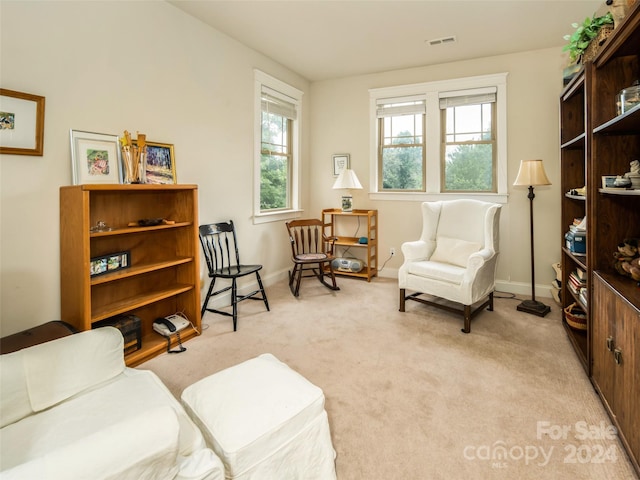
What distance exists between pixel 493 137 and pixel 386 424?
3548 mm

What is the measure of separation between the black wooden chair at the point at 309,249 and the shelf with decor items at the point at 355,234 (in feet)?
0.49

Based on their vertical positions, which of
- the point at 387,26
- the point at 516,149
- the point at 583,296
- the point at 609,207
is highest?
the point at 387,26

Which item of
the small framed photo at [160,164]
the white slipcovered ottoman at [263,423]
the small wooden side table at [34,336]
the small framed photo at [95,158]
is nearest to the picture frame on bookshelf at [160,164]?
the small framed photo at [160,164]

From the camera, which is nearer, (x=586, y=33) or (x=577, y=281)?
(x=586, y=33)

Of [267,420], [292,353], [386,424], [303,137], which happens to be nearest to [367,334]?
[292,353]

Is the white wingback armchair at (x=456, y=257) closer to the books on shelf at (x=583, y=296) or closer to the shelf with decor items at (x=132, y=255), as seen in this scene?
the books on shelf at (x=583, y=296)

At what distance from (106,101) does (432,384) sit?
2874mm

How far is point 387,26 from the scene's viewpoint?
3.26 metres

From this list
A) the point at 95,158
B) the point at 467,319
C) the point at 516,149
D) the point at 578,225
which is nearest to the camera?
the point at 95,158

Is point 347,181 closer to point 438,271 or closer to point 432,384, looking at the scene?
point 438,271

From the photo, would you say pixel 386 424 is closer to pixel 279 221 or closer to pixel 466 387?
pixel 466 387

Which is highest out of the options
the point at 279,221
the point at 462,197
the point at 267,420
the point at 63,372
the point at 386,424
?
the point at 462,197

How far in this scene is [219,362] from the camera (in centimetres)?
241

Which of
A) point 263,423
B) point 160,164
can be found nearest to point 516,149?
point 160,164
